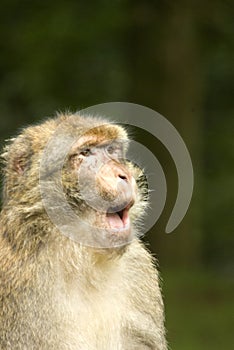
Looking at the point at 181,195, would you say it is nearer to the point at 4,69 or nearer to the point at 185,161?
the point at 185,161

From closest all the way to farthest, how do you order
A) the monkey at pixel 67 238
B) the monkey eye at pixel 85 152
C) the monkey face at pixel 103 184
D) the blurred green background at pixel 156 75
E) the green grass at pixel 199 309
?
the monkey face at pixel 103 184
the monkey at pixel 67 238
the monkey eye at pixel 85 152
the green grass at pixel 199 309
the blurred green background at pixel 156 75

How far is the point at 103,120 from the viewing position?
791cm

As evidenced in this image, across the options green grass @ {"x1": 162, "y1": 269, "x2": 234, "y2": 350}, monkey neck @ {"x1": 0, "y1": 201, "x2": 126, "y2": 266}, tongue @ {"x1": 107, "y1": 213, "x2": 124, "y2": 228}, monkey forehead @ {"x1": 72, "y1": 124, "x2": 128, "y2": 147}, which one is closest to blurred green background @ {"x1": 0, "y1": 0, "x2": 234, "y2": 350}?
green grass @ {"x1": 162, "y1": 269, "x2": 234, "y2": 350}

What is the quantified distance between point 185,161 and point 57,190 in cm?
242

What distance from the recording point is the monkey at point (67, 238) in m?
7.30

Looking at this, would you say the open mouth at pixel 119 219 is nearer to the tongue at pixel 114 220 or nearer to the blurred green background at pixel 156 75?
the tongue at pixel 114 220

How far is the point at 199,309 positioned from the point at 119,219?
32.6 ft

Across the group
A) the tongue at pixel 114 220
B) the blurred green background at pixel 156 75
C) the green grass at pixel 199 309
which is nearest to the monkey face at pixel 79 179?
the tongue at pixel 114 220

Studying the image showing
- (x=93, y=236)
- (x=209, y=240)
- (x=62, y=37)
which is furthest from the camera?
(x=209, y=240)

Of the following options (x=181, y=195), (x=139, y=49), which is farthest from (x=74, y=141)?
(x=139, y=49)

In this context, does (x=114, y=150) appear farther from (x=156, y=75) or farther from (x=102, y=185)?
(x=156, y=75)

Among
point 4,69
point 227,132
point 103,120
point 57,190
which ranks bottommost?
point 57,190

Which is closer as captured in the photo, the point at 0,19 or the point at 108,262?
the point at 108,262

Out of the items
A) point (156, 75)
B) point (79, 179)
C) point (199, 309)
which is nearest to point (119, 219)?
point (79, 179)
